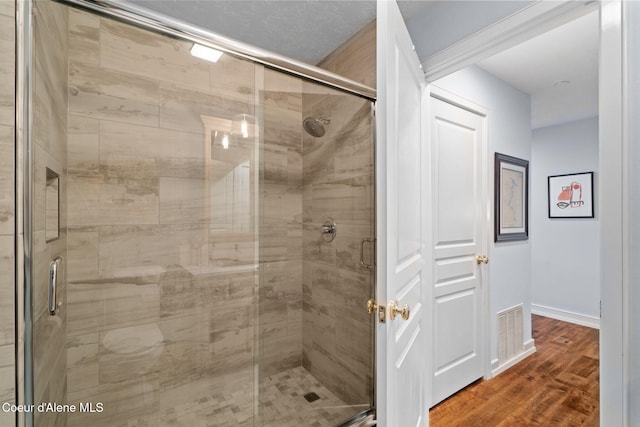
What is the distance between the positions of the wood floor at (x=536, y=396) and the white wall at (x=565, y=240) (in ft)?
3.02

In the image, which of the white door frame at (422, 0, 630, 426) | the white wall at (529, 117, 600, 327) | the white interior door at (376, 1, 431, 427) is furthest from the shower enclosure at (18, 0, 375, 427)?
the white wall at (529, 117, 600, 327)

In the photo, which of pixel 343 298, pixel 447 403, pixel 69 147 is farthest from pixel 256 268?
pixel 447 403

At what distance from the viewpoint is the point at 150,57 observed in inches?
61.2

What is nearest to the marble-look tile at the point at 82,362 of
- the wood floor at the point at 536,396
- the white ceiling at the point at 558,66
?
the wood floor at the point at 536,396

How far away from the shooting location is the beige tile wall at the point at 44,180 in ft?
2.99

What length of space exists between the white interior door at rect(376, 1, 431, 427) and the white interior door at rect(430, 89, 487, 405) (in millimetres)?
394

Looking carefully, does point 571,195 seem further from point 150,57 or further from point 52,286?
point 52,286

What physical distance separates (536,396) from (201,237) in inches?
98.0

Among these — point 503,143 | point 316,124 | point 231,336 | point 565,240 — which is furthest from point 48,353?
point 565,240

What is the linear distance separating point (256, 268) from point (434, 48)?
1.66 meters

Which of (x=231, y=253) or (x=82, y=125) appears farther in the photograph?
(x=231, y=253)

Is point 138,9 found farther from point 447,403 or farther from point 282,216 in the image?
point 447,403

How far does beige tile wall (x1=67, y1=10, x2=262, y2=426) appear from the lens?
143 centimetres

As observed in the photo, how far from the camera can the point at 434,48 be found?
1.57 metres
